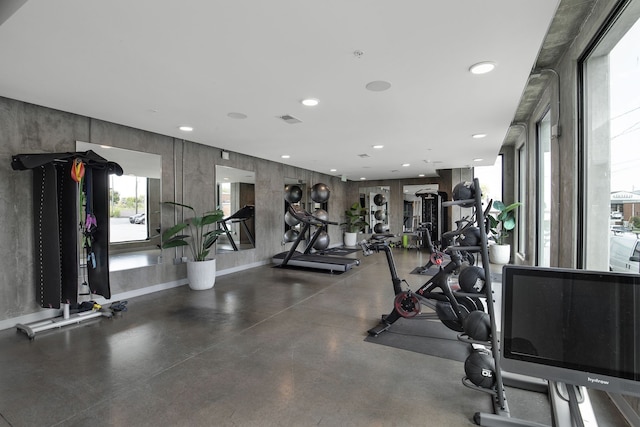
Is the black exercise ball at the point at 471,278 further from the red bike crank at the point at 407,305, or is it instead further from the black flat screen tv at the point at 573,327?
the black flat screen tv at the point at 573,327

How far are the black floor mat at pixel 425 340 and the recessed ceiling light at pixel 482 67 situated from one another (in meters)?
2.80

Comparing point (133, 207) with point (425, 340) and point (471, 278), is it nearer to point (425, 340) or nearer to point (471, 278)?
point (425, 340)

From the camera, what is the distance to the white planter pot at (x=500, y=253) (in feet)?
27.0

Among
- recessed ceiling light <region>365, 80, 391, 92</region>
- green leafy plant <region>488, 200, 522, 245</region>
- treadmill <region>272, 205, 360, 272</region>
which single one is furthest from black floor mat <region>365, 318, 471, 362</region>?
green leafy plant <region>488, 200, 522, 245</region>

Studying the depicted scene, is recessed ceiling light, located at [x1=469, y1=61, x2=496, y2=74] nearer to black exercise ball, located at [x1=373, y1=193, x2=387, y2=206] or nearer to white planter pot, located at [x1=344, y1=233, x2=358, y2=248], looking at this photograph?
white planter pot, located at [x1=344, y1=233, x2=358, y2=248]

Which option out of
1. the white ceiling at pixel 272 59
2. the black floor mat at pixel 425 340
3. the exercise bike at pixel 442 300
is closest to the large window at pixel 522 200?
the white ceiling at pixel 272 59

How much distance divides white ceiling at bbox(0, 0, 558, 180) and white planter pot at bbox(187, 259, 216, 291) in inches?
96.7

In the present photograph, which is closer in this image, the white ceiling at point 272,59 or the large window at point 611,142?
the white ceiling at point 272,59

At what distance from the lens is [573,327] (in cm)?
128

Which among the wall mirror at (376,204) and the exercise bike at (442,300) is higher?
the wall mirror at (376,204)

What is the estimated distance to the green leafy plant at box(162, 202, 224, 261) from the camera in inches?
210

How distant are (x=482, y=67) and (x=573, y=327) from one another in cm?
270

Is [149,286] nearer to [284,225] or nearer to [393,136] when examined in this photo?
[284,225]

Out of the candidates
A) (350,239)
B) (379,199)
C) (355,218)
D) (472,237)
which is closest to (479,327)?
(472,237)
